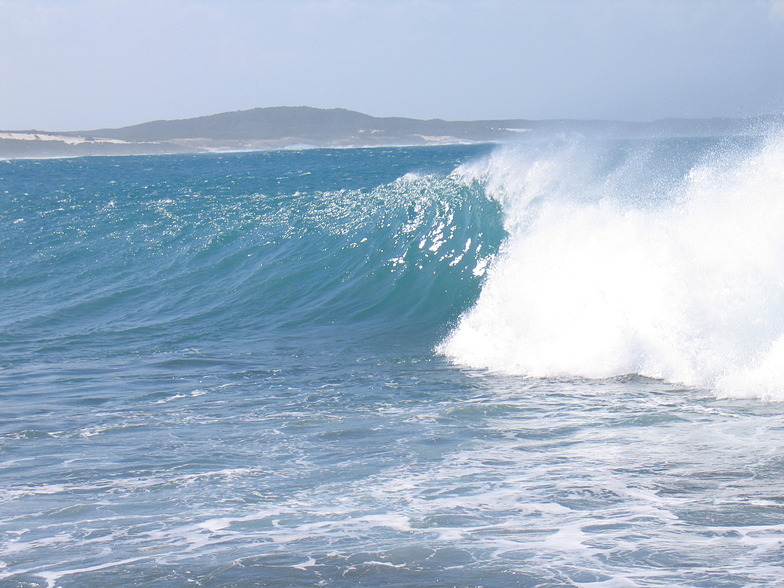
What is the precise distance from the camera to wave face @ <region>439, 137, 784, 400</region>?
10148 millimetres

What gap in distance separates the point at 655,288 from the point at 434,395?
3.58 meters

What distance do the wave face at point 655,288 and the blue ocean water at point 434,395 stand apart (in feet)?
0.14

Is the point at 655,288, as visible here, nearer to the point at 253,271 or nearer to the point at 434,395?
the point at 434,395

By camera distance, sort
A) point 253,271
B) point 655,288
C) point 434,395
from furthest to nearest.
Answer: point 253,271
point 655,288
point 434,395

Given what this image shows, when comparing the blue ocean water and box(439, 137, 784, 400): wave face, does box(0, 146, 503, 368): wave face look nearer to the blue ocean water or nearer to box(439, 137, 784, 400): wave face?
the blue ocean water

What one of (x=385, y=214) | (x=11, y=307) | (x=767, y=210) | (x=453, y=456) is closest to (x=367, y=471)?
(x=453, y=456)

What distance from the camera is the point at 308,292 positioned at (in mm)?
16844

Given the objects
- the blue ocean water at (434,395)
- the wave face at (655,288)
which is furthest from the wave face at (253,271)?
the wave face at (655,288)

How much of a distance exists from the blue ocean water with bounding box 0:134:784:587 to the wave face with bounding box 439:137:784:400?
42 millimetres

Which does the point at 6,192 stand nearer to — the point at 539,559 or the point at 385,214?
the point at 385,214

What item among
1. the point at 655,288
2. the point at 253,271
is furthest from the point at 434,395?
the point at 253,271

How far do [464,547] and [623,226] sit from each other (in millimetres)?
8489

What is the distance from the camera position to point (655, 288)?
11438mm

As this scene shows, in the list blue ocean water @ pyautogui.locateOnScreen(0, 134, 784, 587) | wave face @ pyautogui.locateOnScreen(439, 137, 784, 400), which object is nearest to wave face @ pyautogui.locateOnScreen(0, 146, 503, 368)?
blue ocean water @ pyautogui.locateOnScreen(0, 134, 784, 587)
